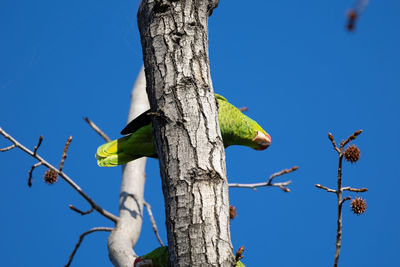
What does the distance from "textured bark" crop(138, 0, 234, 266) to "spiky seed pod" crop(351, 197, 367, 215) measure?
3.33 ft

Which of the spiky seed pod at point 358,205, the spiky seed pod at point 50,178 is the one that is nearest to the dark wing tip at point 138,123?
the spiky seed pod at point 50,178

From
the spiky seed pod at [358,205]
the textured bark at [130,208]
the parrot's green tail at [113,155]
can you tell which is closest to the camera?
the spiky seed pod at [358,205]

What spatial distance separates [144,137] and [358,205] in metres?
1.96

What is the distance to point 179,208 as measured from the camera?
A: 1.94 metres

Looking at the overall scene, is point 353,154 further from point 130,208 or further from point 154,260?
point 130,208

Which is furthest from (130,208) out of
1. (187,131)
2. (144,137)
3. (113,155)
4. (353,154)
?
(353,154)

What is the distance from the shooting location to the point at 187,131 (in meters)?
2.06

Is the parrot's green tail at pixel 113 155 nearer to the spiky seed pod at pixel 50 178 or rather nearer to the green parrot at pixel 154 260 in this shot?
the spiky seed pod at pixel 50 178

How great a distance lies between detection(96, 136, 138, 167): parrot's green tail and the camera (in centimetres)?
385

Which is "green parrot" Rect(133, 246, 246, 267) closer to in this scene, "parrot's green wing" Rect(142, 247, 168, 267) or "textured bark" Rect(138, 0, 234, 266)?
"parrot's green wing" Rect(142, 247, 168, 267)

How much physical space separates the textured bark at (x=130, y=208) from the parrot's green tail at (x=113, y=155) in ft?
1.81

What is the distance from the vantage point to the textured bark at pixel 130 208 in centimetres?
346

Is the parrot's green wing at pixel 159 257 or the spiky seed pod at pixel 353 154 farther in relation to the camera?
the parrot's green wing at pixel 159 257

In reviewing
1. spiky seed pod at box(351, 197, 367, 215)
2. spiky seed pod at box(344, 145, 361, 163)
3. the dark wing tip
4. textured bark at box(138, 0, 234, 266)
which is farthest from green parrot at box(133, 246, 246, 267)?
spiky seed pod at box(344, 145, 361, 163)
